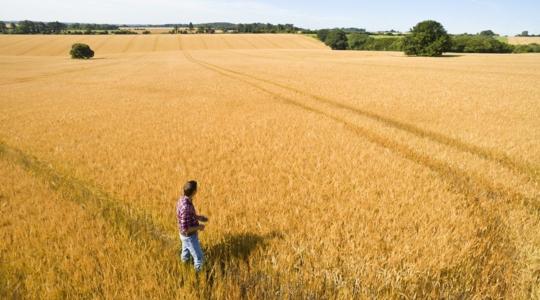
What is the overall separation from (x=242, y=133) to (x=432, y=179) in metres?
6.33

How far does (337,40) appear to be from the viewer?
356ft

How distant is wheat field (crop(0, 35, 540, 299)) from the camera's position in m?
3.96

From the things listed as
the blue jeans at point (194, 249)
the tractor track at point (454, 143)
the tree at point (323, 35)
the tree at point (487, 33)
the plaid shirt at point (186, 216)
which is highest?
the tree at point (487, 33)

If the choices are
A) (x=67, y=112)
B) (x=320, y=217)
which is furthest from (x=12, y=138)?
(x=320, y=217)

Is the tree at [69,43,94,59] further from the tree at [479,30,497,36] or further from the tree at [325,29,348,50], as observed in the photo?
the tree at [479,30,497,36]

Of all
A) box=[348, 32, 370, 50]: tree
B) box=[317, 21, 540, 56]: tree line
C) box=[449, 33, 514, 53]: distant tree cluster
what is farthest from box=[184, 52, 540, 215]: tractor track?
box=[348, 32, 370, 50]: tree

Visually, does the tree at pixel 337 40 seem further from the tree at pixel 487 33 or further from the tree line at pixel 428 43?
the tree at pixel 487 33

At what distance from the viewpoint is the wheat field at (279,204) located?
396cm

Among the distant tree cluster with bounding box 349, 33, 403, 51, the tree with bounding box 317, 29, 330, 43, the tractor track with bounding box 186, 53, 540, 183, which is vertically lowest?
the tractor track with bounding box 186, 53, 540, 183

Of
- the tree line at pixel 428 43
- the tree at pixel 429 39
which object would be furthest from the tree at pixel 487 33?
the tree at pixel 429 39

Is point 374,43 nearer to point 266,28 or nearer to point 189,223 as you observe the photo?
point 266,28

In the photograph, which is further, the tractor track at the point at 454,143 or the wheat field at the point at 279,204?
the tractor track at the point at 454,143

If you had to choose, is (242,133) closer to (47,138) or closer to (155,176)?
(155,176)

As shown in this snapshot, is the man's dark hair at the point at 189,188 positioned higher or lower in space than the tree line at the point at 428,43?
lower
